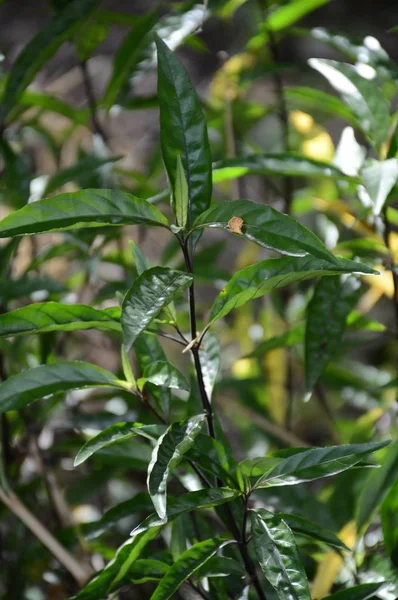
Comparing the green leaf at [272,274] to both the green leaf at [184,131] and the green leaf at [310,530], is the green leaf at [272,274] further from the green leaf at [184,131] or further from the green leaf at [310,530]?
the green leaf at [310,530]

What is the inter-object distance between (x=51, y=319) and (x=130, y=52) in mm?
448

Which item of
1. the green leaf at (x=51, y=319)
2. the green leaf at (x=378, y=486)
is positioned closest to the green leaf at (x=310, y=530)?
the green leaf at (x=378, y=486)

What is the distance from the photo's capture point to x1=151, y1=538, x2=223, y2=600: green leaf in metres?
0.50

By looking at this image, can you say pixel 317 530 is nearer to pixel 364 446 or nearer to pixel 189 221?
pixel 364 446

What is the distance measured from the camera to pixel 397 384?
31.0 inches

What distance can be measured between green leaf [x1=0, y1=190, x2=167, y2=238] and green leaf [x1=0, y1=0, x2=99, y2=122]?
0.35 metres

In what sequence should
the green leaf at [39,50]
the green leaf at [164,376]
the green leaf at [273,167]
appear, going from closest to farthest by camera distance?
the green leaf at [164,376]
the green leaf at [273,167]
the green leaf at [39,50]

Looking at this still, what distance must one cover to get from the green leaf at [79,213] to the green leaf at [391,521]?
0.31 m

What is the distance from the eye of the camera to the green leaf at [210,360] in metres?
0.61

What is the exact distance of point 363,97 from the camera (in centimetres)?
69

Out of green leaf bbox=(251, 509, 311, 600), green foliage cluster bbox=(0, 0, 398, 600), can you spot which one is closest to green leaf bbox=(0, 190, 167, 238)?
green foliage cluster bbox=(0, 0, 398, 600)

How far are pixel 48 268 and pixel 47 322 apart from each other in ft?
4.93

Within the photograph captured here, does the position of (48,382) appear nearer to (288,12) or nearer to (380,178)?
(380,178)

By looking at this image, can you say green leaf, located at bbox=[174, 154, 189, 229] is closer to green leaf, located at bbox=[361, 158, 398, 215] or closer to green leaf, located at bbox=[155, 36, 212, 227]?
green leaf, located at bbox=[155, 36, 212, 227]
